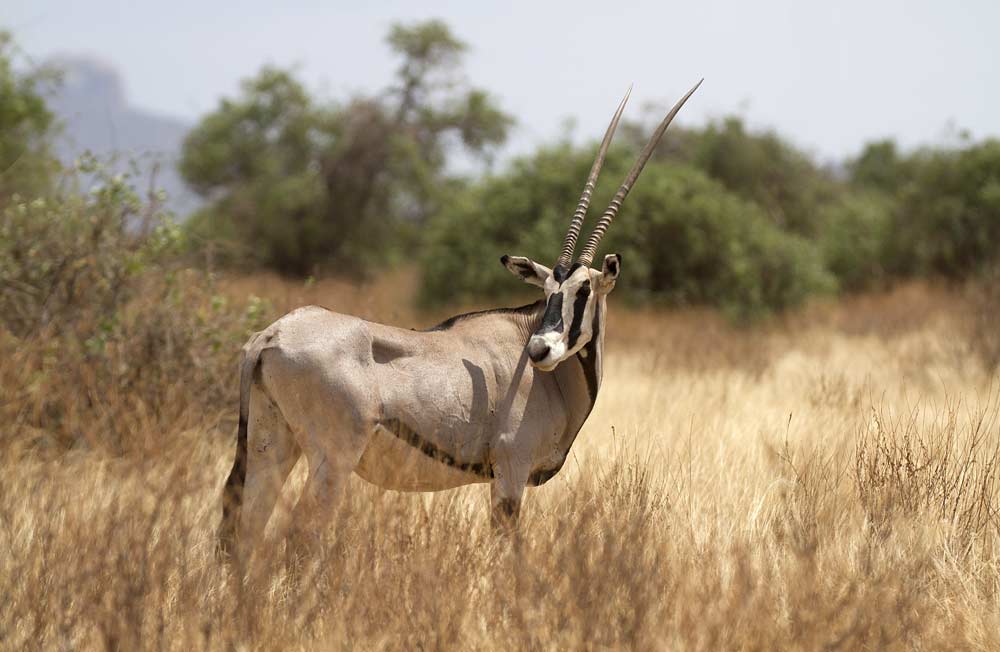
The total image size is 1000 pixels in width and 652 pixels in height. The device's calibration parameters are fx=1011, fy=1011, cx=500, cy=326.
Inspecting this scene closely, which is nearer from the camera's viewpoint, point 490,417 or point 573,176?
point 490,417

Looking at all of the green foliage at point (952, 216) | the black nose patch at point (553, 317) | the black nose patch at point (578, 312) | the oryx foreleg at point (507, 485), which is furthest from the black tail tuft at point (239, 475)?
the green foliage at point (952, 216)

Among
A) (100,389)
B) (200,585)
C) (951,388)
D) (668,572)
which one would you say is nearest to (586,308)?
(668,572)

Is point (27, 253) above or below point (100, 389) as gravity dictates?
above

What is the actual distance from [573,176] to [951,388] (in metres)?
9.76

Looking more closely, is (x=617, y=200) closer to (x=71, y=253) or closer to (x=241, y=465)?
(x=241, y=465)

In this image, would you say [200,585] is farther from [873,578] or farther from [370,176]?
[370,176]

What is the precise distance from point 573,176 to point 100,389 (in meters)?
12.4

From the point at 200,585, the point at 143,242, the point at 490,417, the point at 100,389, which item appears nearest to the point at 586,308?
the point at 490,417

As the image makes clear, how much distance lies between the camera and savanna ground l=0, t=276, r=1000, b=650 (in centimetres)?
379

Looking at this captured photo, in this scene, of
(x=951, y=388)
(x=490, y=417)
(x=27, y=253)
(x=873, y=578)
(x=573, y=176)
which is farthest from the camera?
(x=573, y=176)

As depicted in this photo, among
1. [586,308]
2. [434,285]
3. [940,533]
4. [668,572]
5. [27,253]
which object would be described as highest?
[586,308]

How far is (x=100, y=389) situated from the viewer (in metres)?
7.79

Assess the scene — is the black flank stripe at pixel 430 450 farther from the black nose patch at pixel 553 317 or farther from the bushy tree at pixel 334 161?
the bushy tree at pixel 334 161

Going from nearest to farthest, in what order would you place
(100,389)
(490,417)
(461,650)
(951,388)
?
(461,650) < (490,417) < (100,389) < (951,388)
